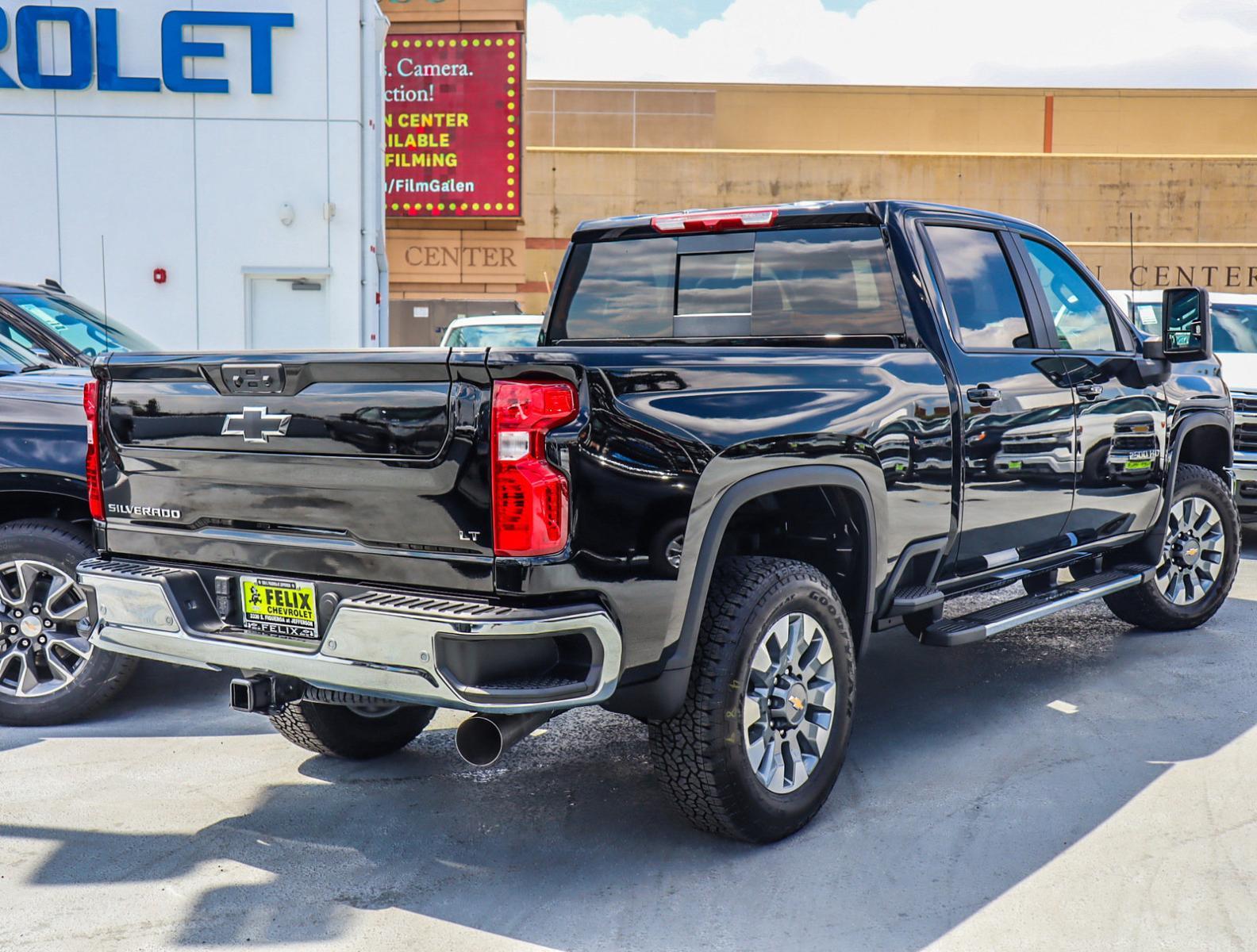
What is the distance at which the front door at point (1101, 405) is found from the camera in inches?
211

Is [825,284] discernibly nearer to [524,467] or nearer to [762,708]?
[762,708]

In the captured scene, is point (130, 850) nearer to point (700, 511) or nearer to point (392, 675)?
point (392, 675)

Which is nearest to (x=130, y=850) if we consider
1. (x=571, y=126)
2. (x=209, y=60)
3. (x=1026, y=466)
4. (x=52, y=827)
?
(x=52, y=827)

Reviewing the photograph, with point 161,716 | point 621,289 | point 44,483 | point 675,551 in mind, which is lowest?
point 161,716

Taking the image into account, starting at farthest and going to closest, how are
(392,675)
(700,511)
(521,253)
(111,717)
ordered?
(521,253) → (111,717) → (700,511) → (392,675)

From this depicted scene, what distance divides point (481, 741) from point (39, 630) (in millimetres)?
2767

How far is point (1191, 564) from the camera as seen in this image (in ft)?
22.0

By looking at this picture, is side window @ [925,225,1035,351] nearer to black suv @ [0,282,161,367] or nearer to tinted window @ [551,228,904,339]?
tinted window @ [551,228,904,339]

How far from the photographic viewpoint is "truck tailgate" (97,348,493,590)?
323 centimetres

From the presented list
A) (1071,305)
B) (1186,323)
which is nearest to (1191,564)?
(1186,323)

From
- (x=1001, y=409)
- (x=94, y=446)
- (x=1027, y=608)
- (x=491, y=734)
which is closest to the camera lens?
(x=491, y=734)

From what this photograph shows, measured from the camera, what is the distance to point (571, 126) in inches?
1682

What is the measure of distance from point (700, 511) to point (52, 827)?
2.42 meters

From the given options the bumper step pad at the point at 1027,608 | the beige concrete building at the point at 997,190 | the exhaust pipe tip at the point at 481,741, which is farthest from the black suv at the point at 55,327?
the beige concrete building at the point at 997,190
